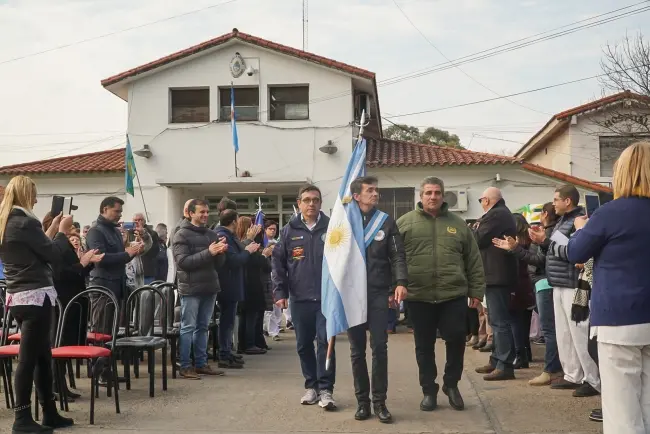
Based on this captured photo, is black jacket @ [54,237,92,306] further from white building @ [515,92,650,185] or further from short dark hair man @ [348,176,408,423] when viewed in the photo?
white building @ [515,92,650,185]

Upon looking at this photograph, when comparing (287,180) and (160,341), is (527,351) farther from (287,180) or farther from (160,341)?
(287,180)

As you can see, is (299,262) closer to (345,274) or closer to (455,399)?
(345,274)

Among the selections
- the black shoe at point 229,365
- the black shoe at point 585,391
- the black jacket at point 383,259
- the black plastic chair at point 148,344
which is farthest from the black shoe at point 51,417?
the black shoe at point 585,391

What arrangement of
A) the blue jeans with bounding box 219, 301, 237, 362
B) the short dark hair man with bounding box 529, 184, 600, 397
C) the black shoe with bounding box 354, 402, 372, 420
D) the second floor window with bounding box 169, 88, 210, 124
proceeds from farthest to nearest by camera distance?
1. the second floor window with bounding box 169, 88, 210, 124
2. the blue jeans with bounding box 219, 301, 237, 362
3. the short dark hair man with bounding box 529, 184, 600, 397
4. the black shoe with bounding box 354, 402, 372, 420

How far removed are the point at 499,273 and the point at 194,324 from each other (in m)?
3.51

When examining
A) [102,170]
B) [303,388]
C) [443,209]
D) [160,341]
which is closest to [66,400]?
[160,341]

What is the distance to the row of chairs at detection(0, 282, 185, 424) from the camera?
6039mm

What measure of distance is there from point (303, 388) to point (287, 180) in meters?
13.2

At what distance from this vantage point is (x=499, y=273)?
26.1ft

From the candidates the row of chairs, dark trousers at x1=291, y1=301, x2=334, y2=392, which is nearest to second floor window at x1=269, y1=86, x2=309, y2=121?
the row of chairs

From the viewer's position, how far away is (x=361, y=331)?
20.5 ft

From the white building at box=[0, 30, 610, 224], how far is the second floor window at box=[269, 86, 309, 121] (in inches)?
1.2

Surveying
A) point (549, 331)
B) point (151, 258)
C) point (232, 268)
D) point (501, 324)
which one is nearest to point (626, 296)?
point (549, 331)

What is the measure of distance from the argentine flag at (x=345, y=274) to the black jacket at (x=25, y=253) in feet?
7.52
